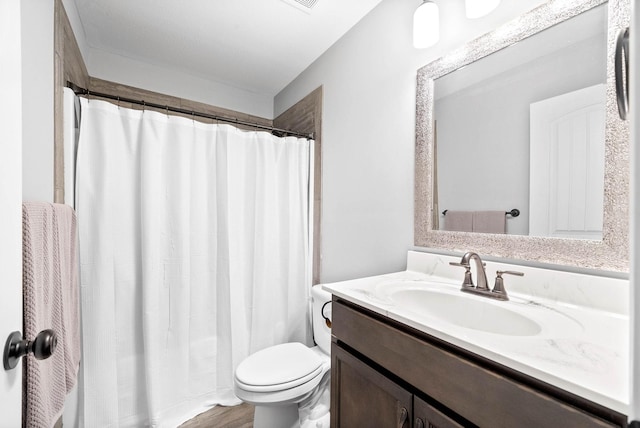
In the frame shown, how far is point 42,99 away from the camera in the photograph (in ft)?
3.54

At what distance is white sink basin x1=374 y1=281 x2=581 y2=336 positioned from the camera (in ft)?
2.64

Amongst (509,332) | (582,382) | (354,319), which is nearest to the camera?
(582,382)

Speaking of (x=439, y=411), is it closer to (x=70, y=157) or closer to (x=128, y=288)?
(x=128, y=288)

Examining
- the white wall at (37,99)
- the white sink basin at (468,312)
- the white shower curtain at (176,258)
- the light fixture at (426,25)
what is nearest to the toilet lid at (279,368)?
the white shower curtain at (176,258)

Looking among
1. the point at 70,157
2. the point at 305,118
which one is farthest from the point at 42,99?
the point at 305,118

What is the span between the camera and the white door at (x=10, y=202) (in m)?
0.53

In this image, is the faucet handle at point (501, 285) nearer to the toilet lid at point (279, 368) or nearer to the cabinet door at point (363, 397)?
the cabinet door at point (363, 397)

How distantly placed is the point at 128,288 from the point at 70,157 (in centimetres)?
72

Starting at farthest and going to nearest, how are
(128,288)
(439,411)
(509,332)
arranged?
(128,288) → (509,332) → (439,411)

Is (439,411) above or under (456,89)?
under

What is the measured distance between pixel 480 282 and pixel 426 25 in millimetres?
1064

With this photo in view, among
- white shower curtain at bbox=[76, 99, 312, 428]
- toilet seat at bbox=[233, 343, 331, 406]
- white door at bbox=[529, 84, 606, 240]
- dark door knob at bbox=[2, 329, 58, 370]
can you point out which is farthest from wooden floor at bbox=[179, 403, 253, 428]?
white door at bbox=[529, 84, 606, 240]

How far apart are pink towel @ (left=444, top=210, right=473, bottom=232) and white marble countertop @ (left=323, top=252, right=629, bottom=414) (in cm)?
Result: 13

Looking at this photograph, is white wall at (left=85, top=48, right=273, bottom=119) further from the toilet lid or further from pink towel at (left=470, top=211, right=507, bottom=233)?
pink towel at (left=470, top=211, right=507, bottom=233)
